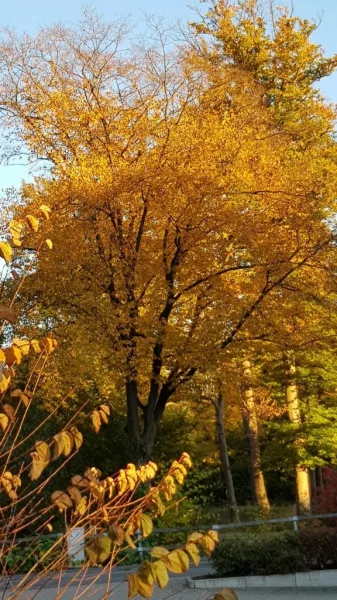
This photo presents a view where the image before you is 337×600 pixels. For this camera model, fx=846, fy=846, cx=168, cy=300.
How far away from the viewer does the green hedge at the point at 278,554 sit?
13.1 meters

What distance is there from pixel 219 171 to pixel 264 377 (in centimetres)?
1137

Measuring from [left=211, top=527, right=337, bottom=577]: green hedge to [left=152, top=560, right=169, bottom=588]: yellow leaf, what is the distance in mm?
10841

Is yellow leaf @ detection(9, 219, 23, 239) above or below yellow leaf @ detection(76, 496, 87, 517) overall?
above

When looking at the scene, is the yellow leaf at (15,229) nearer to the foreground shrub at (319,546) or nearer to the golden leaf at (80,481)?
the golden leaf at (80,481)

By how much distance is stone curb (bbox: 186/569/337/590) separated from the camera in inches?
492

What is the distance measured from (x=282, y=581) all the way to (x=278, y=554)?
0.60m

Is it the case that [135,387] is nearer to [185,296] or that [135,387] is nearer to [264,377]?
[185,296]

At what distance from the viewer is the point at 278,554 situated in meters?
13.2

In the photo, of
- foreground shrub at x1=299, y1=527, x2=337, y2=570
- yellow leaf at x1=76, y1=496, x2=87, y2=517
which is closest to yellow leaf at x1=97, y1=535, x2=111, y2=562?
yellow leaf at x1=76, y1=496, x2=87, y2=517

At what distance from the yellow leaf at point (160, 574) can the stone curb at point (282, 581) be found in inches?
411

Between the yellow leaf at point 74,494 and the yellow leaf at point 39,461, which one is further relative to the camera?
the yellow leaf at point 74,494

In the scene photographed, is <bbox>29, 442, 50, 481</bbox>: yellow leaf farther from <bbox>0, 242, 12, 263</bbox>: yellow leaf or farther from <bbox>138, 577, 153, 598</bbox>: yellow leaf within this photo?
<bbox>0, 242, 12, 263</bbox>: yellow leaf

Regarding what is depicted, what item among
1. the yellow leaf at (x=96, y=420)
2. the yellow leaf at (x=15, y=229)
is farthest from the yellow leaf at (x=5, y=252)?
the yellow leaf at (x=96, y=420)

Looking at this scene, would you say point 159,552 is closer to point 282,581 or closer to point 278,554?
point 282,581
